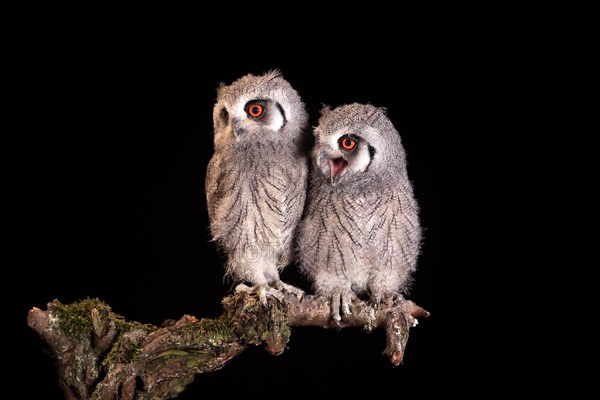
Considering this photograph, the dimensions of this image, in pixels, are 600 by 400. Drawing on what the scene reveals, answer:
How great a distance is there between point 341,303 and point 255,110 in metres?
0.72

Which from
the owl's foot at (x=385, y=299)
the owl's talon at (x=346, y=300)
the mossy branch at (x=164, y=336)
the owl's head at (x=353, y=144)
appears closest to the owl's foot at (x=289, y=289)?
the mossy branch at (x=164, y=336)

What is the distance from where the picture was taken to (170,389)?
2.57m

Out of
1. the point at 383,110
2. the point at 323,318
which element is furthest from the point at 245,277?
the point at 383,110

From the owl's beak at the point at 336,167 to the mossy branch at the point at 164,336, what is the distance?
1.50 feet

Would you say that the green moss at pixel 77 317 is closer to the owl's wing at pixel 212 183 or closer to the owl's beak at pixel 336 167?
the owl's wing at pixel 212 183

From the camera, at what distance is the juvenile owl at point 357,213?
230 cm

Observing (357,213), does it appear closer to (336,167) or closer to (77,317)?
(336,167)

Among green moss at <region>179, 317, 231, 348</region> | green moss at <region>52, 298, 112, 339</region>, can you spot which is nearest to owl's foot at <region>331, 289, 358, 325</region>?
green moss at <region>179, 317, 231, 348</region>

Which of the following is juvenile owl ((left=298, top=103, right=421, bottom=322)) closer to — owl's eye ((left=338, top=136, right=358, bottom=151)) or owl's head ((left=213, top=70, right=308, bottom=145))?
owl's eye ((left=338, top=136, right=358, bottom=151))

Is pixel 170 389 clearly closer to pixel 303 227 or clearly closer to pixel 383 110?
pixel 303 227

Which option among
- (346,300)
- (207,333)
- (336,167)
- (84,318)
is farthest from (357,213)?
(84,318)

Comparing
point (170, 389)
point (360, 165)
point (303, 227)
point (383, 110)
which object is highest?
point (383, 110)

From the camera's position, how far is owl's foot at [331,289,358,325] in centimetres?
247

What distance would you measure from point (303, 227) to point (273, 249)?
128mm
